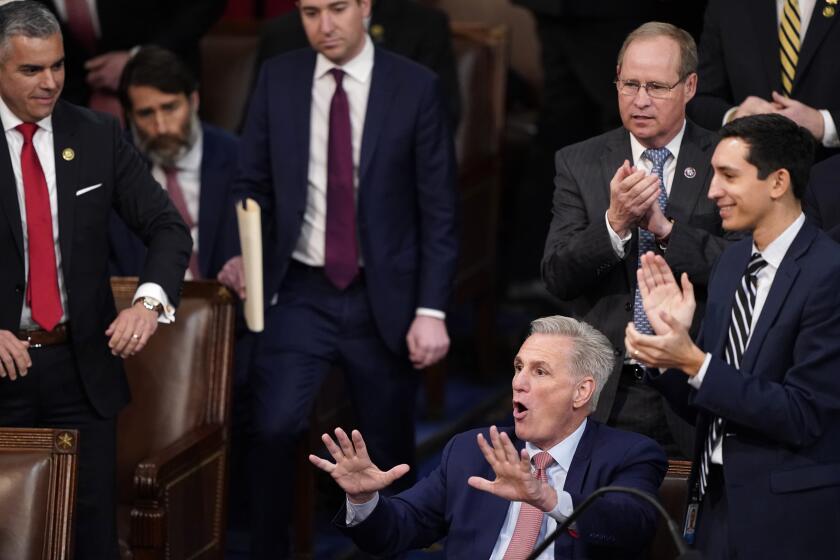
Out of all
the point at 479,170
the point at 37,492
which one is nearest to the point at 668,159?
the point at 37,492

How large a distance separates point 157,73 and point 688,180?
7.12 ft

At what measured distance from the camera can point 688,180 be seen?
3.86 meters

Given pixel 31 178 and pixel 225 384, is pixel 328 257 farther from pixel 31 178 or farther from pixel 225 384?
pixel 31 178

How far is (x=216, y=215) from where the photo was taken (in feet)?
17.1

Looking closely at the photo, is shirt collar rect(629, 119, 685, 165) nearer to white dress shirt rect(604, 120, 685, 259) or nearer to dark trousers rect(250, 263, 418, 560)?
white dress shirt rect(604, 120, 685, 259)

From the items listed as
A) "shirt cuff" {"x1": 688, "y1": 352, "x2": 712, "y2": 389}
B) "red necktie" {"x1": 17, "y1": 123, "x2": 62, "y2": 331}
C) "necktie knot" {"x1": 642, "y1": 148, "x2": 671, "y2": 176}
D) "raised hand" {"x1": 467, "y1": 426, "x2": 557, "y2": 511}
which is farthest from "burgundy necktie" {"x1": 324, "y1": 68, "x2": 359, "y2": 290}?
"shirt cuff" {"x1": 688, "y1": 352, "x2": 712, "y2": 389}

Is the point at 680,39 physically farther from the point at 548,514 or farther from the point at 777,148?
the point at 548,514

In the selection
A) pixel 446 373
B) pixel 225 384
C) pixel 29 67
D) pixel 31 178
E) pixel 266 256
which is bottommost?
pixel 446 373

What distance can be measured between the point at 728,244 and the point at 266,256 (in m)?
1.57

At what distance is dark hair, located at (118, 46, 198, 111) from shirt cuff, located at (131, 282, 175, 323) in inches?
58.4

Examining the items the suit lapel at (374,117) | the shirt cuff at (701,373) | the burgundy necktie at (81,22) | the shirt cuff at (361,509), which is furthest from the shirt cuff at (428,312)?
the burgundy necktie at (81,22)

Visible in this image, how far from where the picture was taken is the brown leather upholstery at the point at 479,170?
6367mm

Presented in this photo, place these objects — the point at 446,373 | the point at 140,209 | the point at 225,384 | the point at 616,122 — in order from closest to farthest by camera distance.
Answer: the point at 140,209, the point at 225,384, the point at 616,122, the point at 446,373

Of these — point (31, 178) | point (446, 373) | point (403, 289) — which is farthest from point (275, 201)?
point (446, 373)
